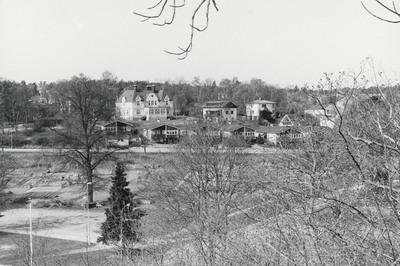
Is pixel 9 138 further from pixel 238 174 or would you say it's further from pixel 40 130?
pixel 238 174

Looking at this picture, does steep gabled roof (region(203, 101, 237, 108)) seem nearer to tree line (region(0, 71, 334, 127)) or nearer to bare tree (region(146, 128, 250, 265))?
tree line (region(0, 71, 334, 127))

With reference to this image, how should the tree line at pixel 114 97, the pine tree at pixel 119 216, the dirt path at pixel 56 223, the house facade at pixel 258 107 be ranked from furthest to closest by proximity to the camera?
the house facade at pixel 258 107 → the tree line at pixel 114 97 → the dirt path at pixel 56 223 → the pine tree at pixel 119 216

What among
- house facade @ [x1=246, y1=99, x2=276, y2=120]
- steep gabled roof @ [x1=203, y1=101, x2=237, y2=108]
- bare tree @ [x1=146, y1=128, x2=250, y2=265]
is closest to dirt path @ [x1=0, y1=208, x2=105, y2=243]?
bare tree @ [x1=146, y1=128, x2=250, y2=265]

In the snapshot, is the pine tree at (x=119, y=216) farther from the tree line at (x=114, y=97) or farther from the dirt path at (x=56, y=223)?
the tree line at (x=114, y=97)

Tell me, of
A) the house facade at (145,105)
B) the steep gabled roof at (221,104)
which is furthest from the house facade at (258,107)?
the house facade at (145,105)

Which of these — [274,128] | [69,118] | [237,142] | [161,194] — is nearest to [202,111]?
[274,128]

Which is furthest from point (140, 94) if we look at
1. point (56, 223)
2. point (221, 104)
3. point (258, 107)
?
point (56, 223)

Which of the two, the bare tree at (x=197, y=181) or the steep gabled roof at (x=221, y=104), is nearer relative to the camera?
the bare tree at (x=197, y=181)

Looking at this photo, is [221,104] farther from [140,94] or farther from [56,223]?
[56,223]
